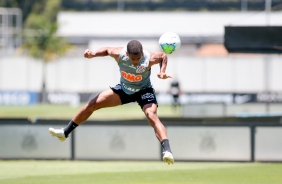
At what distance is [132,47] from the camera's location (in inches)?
680

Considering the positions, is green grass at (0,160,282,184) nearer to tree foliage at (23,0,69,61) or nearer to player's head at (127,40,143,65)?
player's head at (127,40,143,65)

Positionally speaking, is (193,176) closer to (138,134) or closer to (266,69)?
(138,134)

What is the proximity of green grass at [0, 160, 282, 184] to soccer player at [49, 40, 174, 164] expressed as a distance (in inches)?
77.4

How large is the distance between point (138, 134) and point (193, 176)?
16.6 feet

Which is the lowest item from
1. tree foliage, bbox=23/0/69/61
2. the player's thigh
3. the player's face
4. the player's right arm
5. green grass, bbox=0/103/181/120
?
green grass, bbox=0/103/181/120

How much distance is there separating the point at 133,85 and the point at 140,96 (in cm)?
25

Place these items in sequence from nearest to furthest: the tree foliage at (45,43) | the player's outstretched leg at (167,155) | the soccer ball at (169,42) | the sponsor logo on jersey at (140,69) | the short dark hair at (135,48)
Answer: the player's outstretched leg at (167,155), the short dark hair at (135,48), the soccer ball at (169,42), the sponsor logo on jersey at (140,69), the tree foliage at (45,43)

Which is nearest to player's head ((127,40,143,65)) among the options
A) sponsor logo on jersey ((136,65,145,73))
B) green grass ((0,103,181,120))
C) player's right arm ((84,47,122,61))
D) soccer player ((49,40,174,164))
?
soccer player ((49,40,174,164))

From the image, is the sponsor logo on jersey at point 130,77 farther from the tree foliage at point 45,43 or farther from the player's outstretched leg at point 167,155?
the tree foliage at point 45,43

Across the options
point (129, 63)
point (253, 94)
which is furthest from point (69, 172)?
point (253, 94)

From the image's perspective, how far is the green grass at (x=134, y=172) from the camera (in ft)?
63.8

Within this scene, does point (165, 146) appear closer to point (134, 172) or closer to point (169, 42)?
point (169, 42)

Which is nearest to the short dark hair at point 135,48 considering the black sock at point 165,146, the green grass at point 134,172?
the black sock at point 165,146

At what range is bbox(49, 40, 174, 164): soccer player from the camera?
56.7 feet
